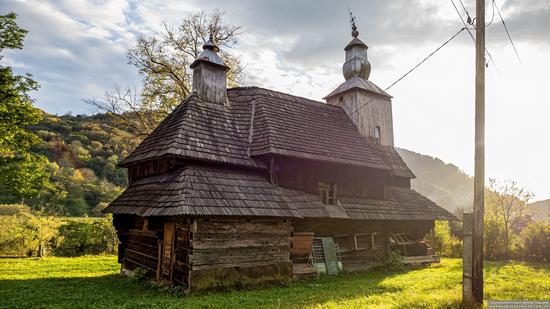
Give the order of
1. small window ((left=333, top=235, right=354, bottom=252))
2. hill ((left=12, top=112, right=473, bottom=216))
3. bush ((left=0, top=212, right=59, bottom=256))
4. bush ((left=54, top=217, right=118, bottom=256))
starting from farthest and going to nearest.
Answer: hill ((left=12, top=112, right=473, bottom=216)), bush ((left=54, top=217, right=118, bottom=256)), bush ((left=0, top=212, right=59, bottom=256)), small window ((left=333, top=235, right=354, bottom=252))

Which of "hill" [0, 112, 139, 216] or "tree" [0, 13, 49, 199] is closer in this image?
"tree" [0, 13, 49, 199]

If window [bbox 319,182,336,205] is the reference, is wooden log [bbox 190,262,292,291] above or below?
below

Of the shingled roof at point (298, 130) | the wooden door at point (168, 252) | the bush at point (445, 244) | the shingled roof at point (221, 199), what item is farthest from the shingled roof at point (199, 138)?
the bush at point (445, 244)

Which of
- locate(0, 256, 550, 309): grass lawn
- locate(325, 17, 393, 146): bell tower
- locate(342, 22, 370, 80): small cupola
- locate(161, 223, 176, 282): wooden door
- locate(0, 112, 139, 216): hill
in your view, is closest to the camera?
locate(0, 256, 550, 309): grass lawn

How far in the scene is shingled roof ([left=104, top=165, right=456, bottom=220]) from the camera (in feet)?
32.4

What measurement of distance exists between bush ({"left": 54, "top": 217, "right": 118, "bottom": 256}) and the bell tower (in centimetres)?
1486

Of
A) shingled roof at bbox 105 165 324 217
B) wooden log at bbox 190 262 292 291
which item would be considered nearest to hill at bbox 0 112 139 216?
shingled roof at bbox 105 165 324 217

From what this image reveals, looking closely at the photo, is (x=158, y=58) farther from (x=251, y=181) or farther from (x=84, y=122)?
(x=84, y=122)

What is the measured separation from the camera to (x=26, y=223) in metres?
17.8

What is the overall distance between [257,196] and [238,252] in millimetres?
1901

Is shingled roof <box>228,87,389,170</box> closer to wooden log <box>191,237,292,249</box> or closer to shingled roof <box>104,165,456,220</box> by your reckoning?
shingled roof <box>104,165,456,220</box>

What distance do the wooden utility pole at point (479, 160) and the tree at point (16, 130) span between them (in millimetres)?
15020

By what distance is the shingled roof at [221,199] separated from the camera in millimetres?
9891

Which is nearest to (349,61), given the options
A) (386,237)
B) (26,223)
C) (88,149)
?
(386,237)
